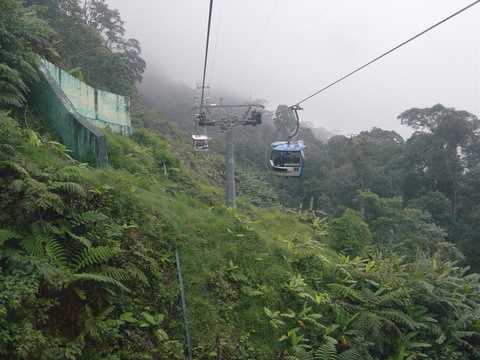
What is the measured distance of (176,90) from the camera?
10856 centimetres

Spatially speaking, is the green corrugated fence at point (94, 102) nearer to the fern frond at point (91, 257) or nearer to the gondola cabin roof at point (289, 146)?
the gondola cabin roof at point (289, 146)

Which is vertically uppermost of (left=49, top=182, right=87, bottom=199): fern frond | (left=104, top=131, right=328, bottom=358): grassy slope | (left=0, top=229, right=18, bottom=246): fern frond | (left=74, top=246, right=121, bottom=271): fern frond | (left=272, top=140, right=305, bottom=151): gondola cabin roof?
(left=272, top=140, right=305, bottom=151): gondola cabin roof

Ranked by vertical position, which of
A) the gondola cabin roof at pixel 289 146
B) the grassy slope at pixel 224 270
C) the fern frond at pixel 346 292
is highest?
the gondola cabin roof at pixel 289 146

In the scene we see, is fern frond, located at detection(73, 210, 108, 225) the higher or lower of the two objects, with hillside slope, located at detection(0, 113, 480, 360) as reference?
higher

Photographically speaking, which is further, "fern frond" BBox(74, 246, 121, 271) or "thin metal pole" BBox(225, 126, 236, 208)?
"thin metal pole" BBox(225, 126, 236, 208)

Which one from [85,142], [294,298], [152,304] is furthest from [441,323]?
[85,142]

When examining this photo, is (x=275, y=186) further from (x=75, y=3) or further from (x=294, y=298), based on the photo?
(x=294, y=298)

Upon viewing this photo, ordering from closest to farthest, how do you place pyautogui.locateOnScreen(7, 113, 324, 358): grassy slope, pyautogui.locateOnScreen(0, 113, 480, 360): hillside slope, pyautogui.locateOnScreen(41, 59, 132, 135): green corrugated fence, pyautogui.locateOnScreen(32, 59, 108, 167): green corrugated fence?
pyautogui.locateOnScreen(0, 113, 480, 360): hillside slope, pyautogui.locateOnScreen(7, 113, 324, 358): grassy slope, pyautogui.locateOnScreen(32, 59, 108, 167): green corrugated fence, pyautogui.locateOnScreen(41, 59, 132, 135): green corrugated fence

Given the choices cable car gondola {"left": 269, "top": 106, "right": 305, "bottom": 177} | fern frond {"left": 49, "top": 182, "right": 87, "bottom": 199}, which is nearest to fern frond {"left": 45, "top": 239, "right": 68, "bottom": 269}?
fern frond {"left": 49, "top": 182, "right": 87, "bottom": 199}

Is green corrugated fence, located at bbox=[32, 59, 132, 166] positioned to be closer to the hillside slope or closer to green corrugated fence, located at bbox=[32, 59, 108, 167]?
green corrugated fence, located at bbox=[32, 59, 108, 167]

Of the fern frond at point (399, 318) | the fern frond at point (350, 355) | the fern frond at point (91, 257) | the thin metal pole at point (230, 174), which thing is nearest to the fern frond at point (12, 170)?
the fern frond at point (91, 257)

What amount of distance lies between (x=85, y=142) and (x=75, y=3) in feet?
110

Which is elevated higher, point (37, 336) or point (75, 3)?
point (75, 3)

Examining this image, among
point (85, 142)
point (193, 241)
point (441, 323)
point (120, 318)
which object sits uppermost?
point (85, 142)
